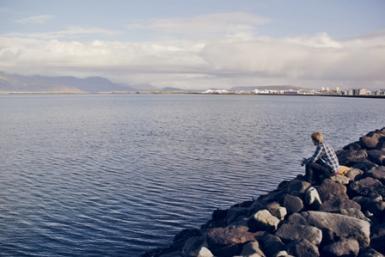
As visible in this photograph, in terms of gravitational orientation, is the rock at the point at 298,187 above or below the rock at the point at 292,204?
above

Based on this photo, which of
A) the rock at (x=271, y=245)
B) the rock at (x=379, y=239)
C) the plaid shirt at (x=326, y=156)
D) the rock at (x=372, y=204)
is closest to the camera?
the rock at (x=379, y=239)

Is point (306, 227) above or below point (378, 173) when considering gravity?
below

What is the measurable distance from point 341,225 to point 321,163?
464cm

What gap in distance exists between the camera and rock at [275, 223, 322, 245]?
46.1 feet

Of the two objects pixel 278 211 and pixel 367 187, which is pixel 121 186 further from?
pixel 367 187

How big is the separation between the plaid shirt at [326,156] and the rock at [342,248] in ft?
18.0

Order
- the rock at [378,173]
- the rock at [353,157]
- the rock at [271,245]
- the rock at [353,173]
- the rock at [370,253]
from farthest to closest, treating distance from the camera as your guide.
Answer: the rock at [353,157] < the rock at [353,173] < the rock at [378,173] < the rock at [271,245] < the rock at [370,253]

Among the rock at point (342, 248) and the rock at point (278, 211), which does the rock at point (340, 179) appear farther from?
the rock at point (342, 248)

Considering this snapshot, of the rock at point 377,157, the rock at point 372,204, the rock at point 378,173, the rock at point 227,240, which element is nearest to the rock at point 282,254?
the rock at point 227,240

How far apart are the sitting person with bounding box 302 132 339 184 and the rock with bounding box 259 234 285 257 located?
5131mm

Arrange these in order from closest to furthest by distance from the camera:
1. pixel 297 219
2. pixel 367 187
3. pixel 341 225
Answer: pixel 341 225, pixel 297 219, pixel 367 187

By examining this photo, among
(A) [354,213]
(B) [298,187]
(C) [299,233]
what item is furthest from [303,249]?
(B) [298,187]

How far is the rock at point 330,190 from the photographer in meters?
17.2

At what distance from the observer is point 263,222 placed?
15617mm
